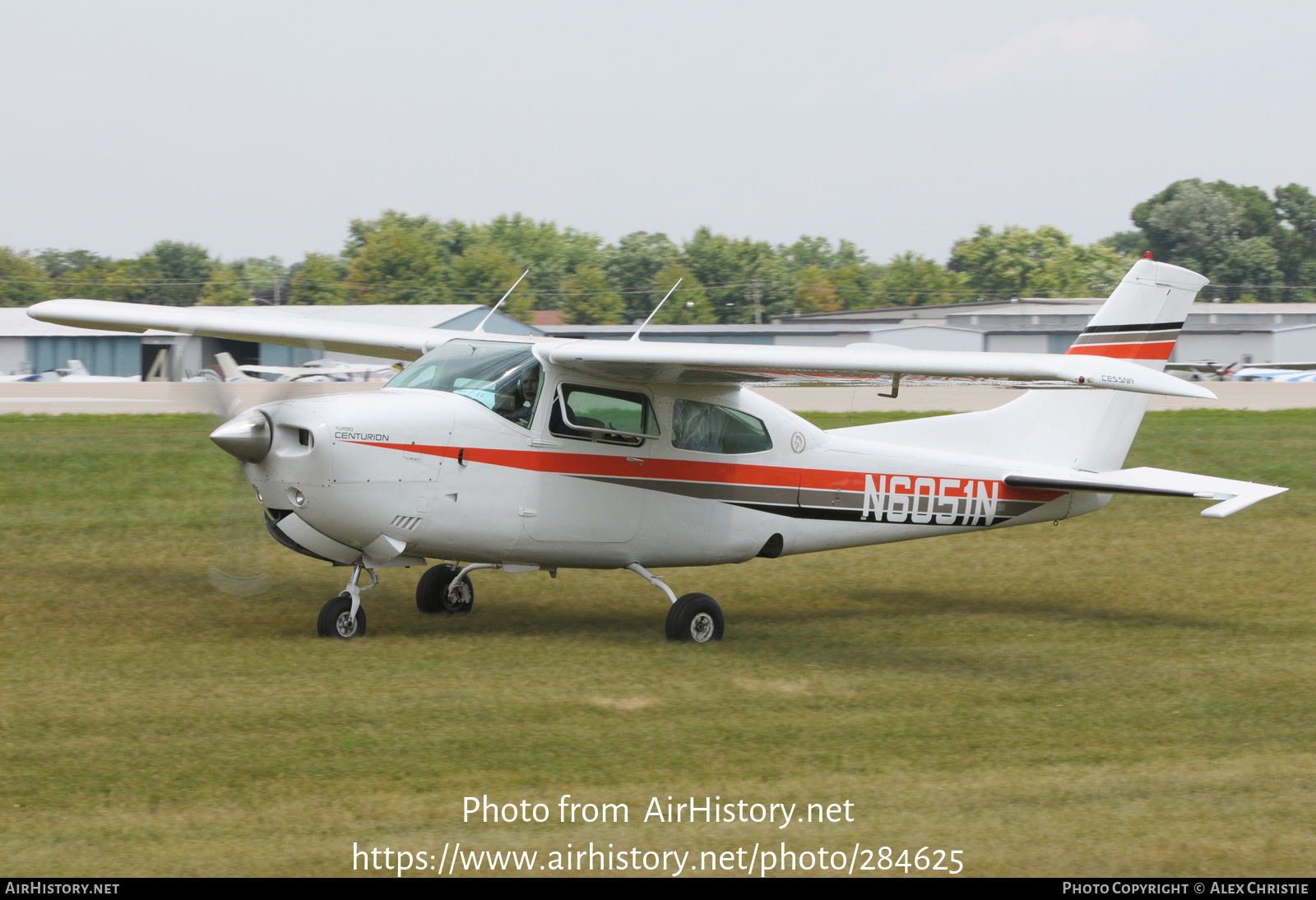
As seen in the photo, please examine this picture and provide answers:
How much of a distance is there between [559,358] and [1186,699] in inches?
195

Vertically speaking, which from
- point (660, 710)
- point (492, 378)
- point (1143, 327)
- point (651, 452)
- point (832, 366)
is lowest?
point (660, 710)

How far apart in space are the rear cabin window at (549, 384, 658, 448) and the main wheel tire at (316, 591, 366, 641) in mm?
1992

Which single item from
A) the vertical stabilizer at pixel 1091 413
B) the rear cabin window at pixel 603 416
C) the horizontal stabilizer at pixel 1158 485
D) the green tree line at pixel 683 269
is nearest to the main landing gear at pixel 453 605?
the rear cabin window at pixel 603 416

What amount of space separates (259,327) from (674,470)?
4040 millimetres

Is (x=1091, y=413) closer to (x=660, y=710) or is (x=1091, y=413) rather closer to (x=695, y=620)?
(x=695, y=620)

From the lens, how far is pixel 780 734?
7441 mm

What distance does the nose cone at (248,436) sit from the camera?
8812mm

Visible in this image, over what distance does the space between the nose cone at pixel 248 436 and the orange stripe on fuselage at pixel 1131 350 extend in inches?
268

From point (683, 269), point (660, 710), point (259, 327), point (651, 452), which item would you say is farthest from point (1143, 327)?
point (683, 269)

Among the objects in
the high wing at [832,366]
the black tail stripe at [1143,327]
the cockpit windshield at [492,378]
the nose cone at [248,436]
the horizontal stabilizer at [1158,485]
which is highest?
the black tail stripe at [1143,327]

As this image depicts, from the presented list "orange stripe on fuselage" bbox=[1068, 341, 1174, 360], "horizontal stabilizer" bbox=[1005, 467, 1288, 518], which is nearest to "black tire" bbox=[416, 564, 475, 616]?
"horizontal stabilizer" bbox=[1005, 467, 1288, 518]

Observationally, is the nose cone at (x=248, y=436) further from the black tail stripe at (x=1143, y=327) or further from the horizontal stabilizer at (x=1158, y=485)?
the black tail stripe at (x=1143, y=327)

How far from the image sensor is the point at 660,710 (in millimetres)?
7953
